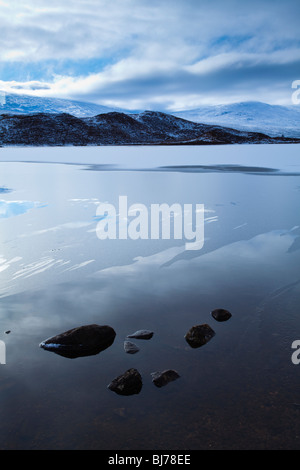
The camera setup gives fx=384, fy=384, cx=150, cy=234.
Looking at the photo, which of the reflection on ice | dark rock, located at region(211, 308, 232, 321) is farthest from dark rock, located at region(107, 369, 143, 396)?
the reflection on ice

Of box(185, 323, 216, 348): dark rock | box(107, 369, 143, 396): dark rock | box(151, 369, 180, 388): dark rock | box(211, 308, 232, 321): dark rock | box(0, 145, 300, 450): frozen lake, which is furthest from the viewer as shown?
box(211, 308, 232, 321): dark rock

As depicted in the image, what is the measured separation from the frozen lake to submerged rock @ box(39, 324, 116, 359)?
10cm

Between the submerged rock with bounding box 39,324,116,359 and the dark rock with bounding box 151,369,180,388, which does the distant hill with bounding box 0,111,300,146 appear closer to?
the submerged rock with bounding box 39,324,116,359

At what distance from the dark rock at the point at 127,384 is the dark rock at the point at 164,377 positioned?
6.1 inches

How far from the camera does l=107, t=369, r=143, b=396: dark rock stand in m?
3.66

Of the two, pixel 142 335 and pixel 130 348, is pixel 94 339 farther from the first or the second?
pixel 142 335

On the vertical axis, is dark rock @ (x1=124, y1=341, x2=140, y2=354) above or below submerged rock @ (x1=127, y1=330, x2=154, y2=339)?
below

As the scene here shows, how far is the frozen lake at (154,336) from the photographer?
322 cm

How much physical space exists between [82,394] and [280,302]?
314 cm

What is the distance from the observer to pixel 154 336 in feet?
15.3

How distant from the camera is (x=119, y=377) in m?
3.77

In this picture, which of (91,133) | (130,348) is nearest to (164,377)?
(130,348)
